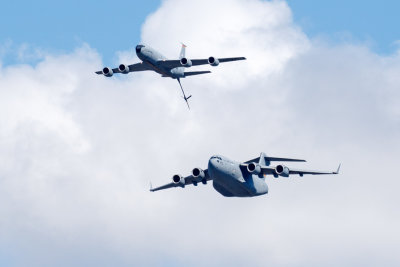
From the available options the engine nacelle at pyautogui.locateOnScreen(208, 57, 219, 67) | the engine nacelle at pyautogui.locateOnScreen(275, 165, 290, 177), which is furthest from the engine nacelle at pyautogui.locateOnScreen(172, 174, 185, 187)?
the engine nacelle at pyautogui.locateOnScreen(208, 57, 219, 67)

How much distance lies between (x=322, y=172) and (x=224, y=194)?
887cm

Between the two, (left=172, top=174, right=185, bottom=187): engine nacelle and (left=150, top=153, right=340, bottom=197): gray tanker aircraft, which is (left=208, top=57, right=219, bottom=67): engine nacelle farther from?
(left=172, top=174, right=185, bottom=187): engine nacelle

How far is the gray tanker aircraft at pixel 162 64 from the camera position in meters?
73.6

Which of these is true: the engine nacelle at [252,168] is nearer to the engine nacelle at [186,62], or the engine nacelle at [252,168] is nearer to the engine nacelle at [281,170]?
the engine nacelle at [281,170]

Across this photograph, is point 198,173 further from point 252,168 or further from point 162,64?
point 162,64

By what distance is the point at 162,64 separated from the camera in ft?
245

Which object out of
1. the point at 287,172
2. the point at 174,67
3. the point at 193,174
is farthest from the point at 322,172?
the point at 174,67

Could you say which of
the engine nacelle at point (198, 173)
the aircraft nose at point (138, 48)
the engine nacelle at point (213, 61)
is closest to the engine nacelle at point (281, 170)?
the engine nacelle at point (198, 173)

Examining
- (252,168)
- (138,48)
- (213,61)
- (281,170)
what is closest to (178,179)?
(252,168)

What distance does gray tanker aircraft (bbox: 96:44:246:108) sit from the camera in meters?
73.6

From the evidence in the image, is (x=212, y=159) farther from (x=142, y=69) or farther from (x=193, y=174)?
(x=142, y=69)

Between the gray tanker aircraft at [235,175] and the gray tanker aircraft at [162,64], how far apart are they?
334 inches

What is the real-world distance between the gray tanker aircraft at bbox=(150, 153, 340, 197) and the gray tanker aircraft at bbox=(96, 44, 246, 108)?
334 inches

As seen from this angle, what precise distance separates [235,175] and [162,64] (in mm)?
13465
